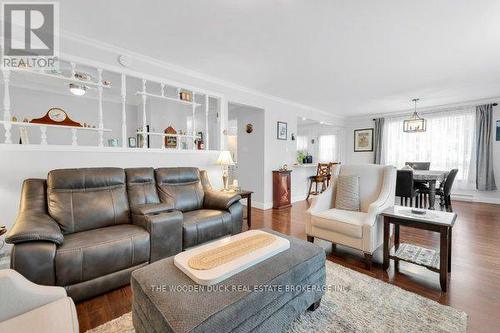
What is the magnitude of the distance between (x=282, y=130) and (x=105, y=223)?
3.85 metres

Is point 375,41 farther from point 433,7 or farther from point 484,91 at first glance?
point 484,91

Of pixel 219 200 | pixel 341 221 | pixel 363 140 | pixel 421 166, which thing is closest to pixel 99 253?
pixel 219 200

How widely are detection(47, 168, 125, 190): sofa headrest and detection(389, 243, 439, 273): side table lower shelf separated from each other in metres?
2.91

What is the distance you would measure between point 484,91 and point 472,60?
2.25 meters

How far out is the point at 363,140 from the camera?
7.01 m

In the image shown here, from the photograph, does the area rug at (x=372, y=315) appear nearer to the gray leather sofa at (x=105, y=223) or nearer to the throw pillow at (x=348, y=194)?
the gray leather sofa at (x=105, y=223)

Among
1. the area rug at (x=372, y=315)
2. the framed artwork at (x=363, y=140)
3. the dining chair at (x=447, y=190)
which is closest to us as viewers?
the area rug at (x=372, y=315)

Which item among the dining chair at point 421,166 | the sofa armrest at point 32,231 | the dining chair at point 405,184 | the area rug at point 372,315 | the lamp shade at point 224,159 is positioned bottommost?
the area rug at point 372,315

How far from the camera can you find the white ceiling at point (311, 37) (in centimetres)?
200

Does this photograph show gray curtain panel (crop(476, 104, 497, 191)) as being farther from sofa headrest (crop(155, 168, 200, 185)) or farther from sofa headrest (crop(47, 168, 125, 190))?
sofa headrest (crop(47, 168, 125, 190))

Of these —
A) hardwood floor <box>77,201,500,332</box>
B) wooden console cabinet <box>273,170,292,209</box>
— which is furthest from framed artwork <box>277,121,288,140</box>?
hardwood floor <box>77,201,500,332</box>

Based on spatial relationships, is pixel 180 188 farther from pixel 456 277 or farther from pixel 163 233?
pixel 456 277

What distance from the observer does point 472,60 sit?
304 centimetres

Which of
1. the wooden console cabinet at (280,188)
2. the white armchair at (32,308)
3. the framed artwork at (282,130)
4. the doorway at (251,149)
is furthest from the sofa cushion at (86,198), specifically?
the framed artwork at (282,130)
